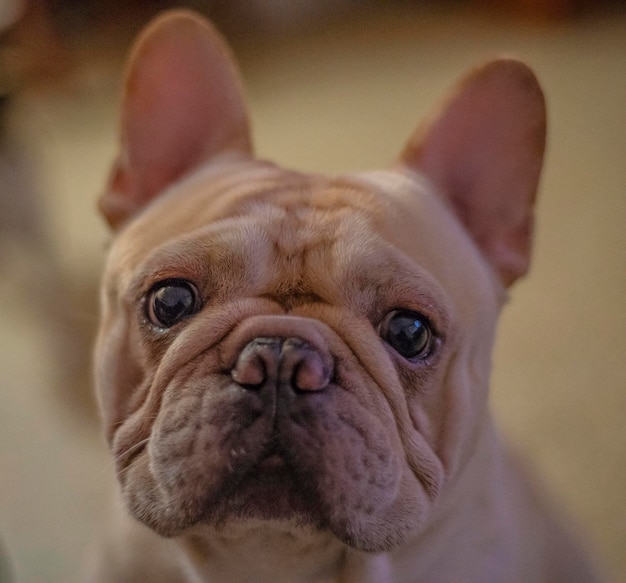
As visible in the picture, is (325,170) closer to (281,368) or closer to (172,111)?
(172,111)

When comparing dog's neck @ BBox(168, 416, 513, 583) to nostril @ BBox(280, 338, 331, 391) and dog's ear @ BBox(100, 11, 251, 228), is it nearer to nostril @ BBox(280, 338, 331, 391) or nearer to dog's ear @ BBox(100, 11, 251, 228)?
nostril @ BBox(280, 338, 331, 391)

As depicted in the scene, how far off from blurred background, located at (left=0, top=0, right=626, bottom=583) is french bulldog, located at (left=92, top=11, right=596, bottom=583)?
453 millimetres

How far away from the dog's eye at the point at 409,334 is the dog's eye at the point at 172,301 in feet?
0.86

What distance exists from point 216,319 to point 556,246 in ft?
5.48

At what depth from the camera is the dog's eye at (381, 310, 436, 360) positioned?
36.5 inches

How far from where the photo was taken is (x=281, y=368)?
0.77 meters

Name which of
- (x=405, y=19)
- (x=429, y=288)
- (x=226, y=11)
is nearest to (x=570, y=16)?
(x=405, y=19)

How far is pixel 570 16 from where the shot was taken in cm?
351

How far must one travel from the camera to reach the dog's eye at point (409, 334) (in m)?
0.93

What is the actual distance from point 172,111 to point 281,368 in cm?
64

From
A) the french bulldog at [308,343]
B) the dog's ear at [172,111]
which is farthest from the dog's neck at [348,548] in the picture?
the dog's ear at [172,111]

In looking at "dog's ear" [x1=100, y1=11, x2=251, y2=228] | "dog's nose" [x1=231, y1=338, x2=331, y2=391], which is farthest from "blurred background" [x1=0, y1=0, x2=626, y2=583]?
"dog's nose" [x1=231, y1=338, x2=331, y2=391]

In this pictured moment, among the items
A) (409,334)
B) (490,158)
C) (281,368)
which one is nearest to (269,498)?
(281,368)

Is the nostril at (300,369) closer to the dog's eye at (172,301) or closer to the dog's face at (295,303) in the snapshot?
the dog's face at (295,303)
